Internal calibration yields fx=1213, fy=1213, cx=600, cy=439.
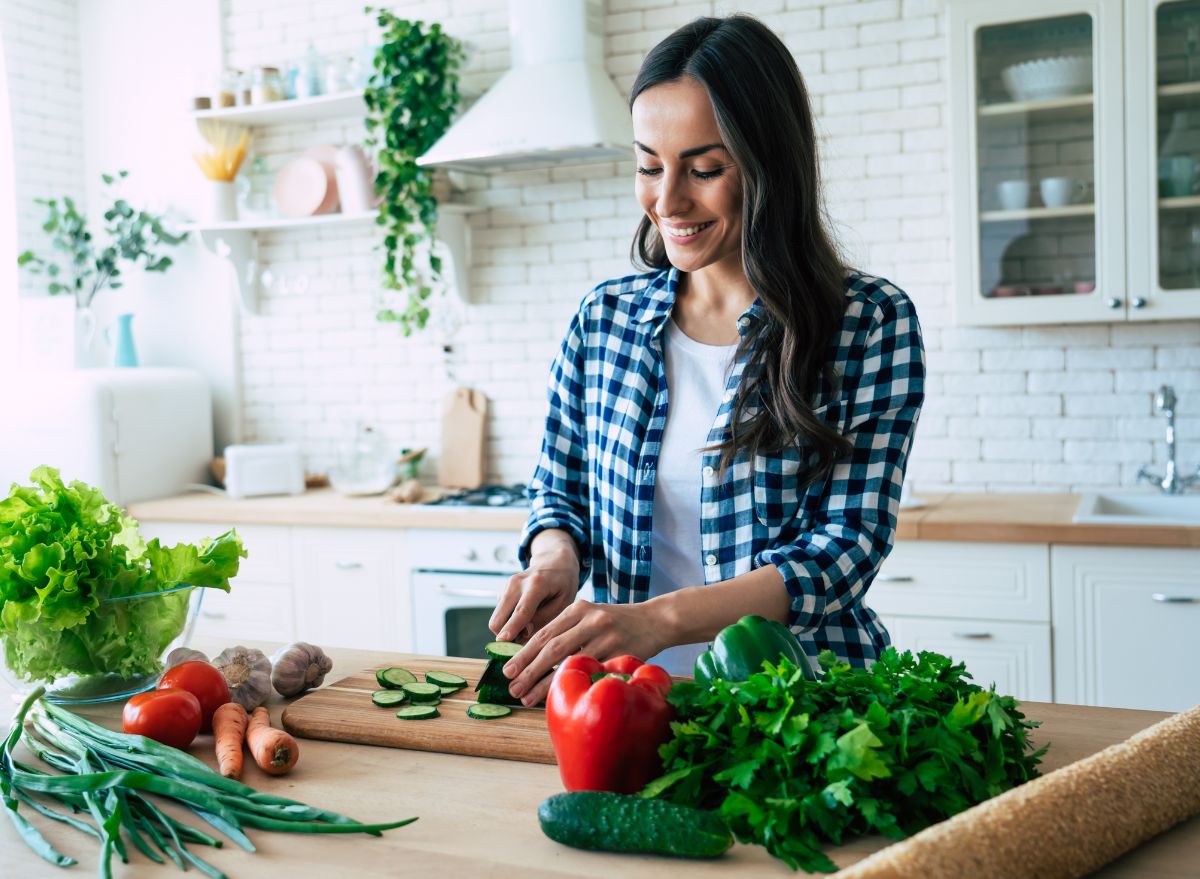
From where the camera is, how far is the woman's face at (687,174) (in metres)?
1.83

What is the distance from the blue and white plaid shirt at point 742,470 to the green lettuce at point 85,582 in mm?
605

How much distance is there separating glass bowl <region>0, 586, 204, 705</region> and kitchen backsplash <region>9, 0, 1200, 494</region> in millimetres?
2401

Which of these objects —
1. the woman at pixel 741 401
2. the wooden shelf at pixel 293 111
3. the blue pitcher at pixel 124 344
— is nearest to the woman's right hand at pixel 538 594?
the woman at pixel 741 401

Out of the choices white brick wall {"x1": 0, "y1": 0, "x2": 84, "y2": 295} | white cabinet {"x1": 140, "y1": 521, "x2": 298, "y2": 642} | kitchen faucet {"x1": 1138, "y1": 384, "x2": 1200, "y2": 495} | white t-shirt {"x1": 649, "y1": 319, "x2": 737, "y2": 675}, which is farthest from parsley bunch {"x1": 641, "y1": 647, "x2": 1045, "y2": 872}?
white brick wall {"x1": 0, "y1": 0, "x2": 84, "y2": 295}

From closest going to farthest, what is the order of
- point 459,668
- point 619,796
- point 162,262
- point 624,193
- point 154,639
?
1. point 619,796
2. point 154,639
3. point 459,668
4. point 624,193
5. point 162,262

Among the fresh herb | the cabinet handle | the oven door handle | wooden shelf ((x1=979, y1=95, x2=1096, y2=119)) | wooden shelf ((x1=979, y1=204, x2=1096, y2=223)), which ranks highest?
wooden shelf ((x1=979, y1=95, x2=1096, y2=119))

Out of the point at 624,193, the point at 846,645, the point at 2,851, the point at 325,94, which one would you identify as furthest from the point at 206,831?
the point at 325,94

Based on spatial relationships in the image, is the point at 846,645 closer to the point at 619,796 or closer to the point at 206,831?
the point at 619,796

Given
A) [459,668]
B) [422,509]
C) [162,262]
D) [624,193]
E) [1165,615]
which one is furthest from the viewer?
[162,262]

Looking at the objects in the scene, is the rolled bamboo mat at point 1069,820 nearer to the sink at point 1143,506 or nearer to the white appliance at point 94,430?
the sink at point 1143,506

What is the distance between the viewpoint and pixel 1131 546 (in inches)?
120

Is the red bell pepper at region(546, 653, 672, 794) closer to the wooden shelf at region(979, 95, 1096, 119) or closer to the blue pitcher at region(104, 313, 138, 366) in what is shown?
the wooden shelf at region(979, 95, 1096, 119)

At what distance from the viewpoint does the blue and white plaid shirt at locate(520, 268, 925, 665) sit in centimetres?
183

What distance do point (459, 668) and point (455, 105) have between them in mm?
2790
